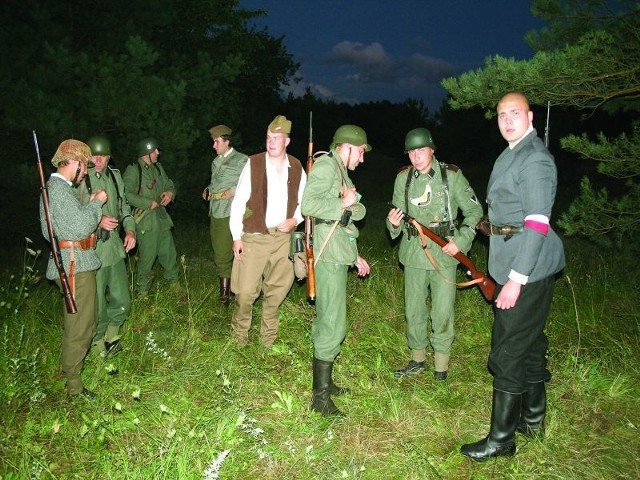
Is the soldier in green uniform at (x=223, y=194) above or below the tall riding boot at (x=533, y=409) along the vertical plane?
above

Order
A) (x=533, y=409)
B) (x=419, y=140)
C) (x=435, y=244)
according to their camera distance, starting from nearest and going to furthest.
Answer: (x=533, y=409) → (x=419, y=140) → (x=435, y=244)

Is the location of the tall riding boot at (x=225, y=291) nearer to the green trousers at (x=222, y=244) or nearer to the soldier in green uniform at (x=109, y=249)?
the green trousers at (x=222, y=244)

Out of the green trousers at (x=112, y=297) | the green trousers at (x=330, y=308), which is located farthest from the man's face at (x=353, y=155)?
the green trousers at (x=112, y=297)

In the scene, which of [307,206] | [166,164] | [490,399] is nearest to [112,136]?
[166,164]

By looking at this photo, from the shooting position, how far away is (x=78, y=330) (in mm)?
3895

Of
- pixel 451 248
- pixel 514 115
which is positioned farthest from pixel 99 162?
pixel 514 115

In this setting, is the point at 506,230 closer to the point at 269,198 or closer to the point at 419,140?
the point at 419,140

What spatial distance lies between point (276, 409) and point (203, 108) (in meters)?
7.80

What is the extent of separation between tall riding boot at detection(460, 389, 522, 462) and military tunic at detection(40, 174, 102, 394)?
298cm

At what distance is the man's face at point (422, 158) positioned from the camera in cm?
432

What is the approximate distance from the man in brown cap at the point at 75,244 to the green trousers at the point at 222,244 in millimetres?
2530

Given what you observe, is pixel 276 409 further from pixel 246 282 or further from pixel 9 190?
pixel 9 190

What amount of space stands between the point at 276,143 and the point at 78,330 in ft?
7.56

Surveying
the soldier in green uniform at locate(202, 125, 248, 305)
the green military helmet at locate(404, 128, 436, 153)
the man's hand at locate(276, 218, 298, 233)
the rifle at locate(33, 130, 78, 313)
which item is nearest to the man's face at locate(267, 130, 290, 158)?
the man's hand at locate(276, 218, 298, 233)
